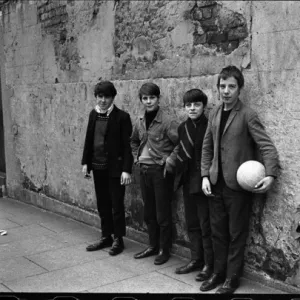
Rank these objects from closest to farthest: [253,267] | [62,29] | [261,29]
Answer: [261,29] < [253,267] < [62,29]

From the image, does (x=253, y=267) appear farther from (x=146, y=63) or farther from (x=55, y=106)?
(x=55, y=106)

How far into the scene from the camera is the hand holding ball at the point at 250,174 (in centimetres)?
404

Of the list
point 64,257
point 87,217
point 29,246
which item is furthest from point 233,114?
point 87,217

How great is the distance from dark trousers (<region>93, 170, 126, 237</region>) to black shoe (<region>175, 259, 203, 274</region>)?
0.93 meters

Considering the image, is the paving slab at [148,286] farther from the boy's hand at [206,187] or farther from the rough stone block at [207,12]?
the rough stone block at [207,12]

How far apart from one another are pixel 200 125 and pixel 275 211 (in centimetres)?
100

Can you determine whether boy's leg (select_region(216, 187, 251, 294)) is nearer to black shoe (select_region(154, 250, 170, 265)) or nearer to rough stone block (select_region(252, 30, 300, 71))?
black shoe (select_region(154, 250, 170, 265))

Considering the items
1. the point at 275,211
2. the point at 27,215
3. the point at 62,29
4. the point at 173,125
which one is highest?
the point at 62,29

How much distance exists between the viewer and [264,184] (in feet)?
13.2

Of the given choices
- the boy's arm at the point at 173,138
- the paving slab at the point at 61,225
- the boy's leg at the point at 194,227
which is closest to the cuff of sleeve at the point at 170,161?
the boy's arm at the point at 173,138

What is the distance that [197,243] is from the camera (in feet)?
15.7

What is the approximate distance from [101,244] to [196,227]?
1.32 m

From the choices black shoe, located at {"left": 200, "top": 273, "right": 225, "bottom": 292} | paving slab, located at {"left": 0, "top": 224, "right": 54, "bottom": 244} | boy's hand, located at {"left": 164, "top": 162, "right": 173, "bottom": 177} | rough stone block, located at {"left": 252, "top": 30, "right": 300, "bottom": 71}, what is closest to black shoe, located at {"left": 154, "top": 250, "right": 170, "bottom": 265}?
black shoe, located at {"left": 200, "top": 273, "right": 225, "bottom": 292}
